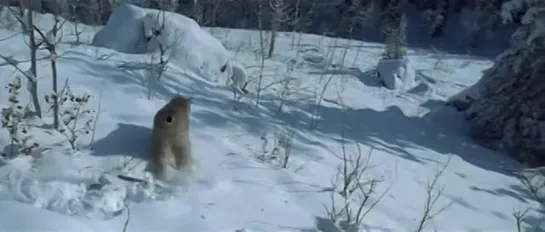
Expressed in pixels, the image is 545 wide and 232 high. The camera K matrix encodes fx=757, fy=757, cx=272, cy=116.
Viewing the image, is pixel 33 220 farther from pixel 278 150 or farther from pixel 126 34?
pixel 126 34

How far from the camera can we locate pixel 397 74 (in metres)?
8.30

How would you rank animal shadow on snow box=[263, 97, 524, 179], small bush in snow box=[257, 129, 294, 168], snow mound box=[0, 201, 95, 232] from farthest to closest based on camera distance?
animal shadow on snow box=[263, 97, 524, 179]
small bush in snow box=[257, 129, 294, 168]
snow mound box=[0, 201, 95, 232]

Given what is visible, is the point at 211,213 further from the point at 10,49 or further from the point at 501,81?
the point at 501,81

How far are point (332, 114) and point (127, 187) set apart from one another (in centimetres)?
291

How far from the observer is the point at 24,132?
3918 mm

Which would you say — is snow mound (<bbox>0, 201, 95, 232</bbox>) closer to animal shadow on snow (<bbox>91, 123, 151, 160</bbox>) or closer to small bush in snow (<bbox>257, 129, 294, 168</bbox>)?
animal shadow on snow (<bbox>91, 123, 151, 160</bbox>)

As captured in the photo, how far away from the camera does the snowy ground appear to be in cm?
360

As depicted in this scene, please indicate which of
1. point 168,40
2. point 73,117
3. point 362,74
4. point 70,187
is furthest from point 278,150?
point 362,74

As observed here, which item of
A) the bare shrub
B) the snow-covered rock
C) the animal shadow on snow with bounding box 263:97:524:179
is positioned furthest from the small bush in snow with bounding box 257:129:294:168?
the snow-covered rock

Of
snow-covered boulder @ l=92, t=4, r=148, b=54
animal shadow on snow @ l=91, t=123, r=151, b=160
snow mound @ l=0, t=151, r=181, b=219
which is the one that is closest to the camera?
snow mound @ l=0, t=151, r=181, b=219

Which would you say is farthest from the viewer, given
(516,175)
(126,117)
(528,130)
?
(528,130)

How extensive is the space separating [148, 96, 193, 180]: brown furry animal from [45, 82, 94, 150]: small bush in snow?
459mm

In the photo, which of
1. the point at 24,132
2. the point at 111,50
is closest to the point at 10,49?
the point at 111,50

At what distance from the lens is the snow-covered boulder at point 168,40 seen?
6188 mm
